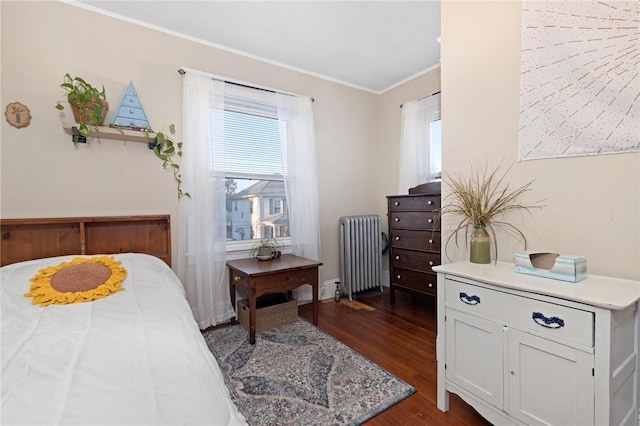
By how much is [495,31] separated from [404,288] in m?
2.16

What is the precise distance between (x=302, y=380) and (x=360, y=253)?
5.71 feet

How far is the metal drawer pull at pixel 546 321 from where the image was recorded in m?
1.10

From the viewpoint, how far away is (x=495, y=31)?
1.61 m

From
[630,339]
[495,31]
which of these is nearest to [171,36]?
[495,31]

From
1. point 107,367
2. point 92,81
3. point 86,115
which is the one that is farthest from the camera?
point 92,81

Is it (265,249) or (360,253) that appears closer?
(265,249)

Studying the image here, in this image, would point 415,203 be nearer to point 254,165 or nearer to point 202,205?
point 254,165

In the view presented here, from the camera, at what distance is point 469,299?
1.39m

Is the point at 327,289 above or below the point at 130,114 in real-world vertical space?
below

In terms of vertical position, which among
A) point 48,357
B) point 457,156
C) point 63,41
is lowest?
point 48,357

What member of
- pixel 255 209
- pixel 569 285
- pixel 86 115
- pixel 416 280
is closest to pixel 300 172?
pixel 255 209

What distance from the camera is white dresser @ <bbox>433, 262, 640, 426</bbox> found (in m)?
1.02

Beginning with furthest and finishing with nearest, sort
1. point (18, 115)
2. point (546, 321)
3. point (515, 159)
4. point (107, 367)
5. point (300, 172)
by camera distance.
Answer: point (300, 172) → point (18, 115) → point (515, 159) → point (546, 321) → point (107, 367)

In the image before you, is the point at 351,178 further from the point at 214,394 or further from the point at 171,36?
the point at 214,394
